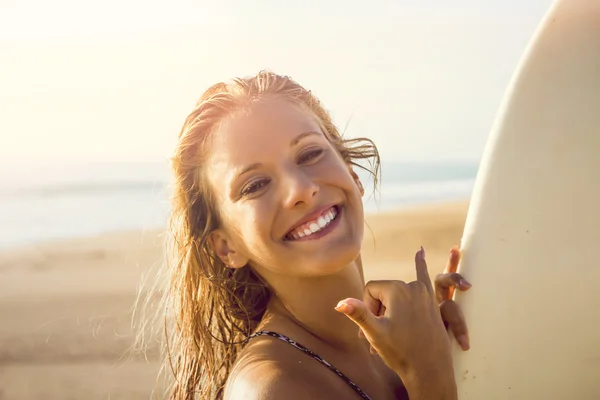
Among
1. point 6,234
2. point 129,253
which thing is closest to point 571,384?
point 129,253

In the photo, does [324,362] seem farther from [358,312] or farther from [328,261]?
[358,312]

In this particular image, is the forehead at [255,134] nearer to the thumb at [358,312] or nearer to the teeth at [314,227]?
the teeth at [314,227]

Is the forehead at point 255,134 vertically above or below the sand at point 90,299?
above

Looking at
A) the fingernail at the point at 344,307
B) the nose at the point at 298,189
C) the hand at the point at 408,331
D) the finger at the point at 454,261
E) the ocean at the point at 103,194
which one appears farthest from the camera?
the ocean at the point at 103,194

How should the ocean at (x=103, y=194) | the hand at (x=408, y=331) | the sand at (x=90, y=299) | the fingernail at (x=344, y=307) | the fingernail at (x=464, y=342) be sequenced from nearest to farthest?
1. the fingernail at (x=344, y=307)
2. the hand at (x=408, y=331)
3. the fingernail at (x=464, y=342)
4. the sand at (x=90, y=299)
5. the ocean at (x=103, y=194)

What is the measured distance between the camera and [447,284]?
6.55ft

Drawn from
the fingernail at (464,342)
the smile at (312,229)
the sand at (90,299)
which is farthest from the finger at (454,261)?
the sand at (90,299)

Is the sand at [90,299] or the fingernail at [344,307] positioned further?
the sand at [90,299]

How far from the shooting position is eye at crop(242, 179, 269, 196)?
1877mm

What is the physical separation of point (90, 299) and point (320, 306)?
15.9ft

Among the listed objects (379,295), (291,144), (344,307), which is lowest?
(379,295)

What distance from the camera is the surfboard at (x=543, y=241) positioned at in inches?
76.0

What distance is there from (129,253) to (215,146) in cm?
696

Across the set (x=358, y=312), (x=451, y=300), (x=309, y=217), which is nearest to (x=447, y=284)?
(x=451, y=300)
